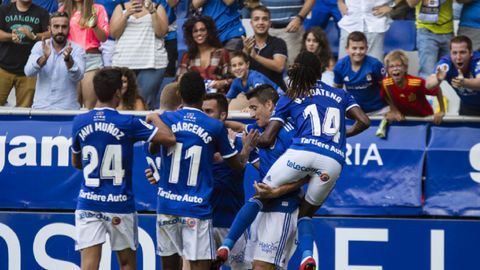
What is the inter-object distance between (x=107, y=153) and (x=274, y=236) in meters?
1.61

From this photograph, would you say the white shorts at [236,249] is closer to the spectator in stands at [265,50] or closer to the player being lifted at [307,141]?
the player being lifted at [307,141]

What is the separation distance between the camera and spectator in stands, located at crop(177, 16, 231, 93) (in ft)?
45.8

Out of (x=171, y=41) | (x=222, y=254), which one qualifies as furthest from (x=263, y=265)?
(x=171, y=41)

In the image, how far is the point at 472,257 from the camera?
1267 cm

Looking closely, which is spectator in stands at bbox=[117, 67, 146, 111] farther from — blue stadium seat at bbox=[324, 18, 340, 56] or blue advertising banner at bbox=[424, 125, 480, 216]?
blue stadium seat at bbox=[324, 18, 340, 56]

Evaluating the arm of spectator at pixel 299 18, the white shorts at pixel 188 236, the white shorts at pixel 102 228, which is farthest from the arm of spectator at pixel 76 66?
the white shorts at pixel 188 236

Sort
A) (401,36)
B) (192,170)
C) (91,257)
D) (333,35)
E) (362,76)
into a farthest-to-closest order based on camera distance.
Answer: (333,35)
(401,36)
(362,76)
(91,257)
(192,170)

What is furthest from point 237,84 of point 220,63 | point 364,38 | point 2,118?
point 2,118

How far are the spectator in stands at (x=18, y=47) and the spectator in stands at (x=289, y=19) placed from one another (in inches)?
107

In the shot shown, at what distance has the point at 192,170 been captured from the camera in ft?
35.1

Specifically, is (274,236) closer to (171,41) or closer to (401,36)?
(171,41)

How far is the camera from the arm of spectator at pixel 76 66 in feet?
44.7

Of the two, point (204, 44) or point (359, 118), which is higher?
point (204, 44)

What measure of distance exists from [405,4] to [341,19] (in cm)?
Result: 107
